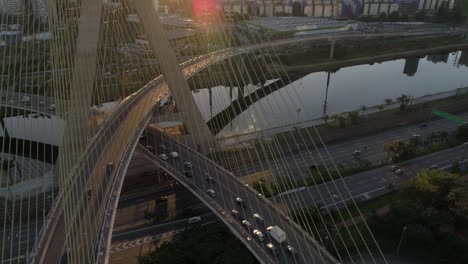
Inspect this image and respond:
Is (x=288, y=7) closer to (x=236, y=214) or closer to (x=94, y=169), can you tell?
(x=236, y=214)

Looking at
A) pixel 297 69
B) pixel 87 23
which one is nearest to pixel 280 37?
pixel 297 69

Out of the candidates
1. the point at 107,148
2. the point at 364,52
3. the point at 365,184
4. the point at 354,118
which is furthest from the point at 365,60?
the point at 107,148

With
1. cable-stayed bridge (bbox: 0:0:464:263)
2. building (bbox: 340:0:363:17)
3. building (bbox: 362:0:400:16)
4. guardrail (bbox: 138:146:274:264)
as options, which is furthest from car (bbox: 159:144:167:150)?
building (bbox: 362:0:400:16)

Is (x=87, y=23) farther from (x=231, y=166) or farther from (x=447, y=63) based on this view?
(x=447, y=63)

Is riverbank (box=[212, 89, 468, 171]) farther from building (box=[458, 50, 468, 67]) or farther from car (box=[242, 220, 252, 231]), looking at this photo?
building (box=[458, 50, 468, 67])

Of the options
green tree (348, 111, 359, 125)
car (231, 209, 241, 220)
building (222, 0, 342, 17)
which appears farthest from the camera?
building (222, 0, 342, 17)

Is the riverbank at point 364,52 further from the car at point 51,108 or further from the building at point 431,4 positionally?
the car at point 51,108
